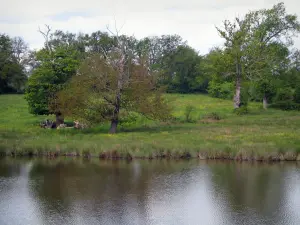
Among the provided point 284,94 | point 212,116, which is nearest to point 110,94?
point 212,116

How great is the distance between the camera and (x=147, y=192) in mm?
27781

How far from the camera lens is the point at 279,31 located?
239 feet

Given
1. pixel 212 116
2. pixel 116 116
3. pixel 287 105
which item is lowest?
pixel 212 116

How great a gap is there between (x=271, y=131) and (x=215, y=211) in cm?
2364

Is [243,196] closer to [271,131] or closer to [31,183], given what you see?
[31,183]

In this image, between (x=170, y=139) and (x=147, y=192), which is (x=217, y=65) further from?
(x=147, y=192)

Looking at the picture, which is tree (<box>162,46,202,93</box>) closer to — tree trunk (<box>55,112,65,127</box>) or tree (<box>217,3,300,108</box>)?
tree (<box>217,3,300,108</box>)

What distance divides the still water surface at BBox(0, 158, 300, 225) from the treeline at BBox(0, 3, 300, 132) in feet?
49.0

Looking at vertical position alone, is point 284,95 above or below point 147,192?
above

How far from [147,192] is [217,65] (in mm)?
41783

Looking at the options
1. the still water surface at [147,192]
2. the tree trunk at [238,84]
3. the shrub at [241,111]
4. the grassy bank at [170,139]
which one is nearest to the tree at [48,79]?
Answer: the grassy bank at [170,139]

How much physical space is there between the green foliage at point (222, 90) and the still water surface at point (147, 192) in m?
45.5

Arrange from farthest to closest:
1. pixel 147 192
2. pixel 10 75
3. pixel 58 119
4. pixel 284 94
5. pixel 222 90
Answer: pixel 10 75
pixel 222 90
pixel 284 94
pixel 58 119
pixel 147 192

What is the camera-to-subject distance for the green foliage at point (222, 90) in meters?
80.4
